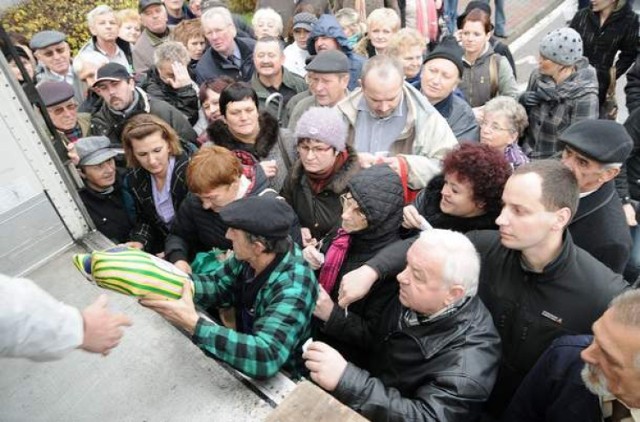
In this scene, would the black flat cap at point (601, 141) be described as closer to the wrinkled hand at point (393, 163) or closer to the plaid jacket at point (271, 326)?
the wrinkled hand at point (393, 163)

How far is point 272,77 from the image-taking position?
462cm

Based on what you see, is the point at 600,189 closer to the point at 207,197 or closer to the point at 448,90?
the point at 448,90

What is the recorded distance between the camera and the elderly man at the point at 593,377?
4.99 feet

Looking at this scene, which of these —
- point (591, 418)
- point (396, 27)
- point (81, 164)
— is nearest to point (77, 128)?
point (81, 164)

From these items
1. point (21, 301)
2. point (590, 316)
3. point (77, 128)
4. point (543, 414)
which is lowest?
point (543, 414)

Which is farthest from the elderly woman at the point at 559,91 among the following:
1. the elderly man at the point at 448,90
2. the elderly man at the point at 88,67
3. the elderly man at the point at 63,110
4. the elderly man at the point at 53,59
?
the elderly man at the point at 53,59

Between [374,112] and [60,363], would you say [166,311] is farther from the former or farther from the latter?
[374,112]

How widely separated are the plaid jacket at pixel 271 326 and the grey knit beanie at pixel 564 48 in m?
2.83

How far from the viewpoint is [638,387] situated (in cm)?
151

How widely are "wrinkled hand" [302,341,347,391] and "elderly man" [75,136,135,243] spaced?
2053mm

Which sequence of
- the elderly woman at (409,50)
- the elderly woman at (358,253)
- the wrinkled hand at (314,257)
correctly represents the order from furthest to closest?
the elderly woman at (409,50)
the wrinkled hand at (314,257)
the elderly woman at (358,253)

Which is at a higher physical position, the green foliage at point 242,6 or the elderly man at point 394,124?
the elderly man at point 394,124

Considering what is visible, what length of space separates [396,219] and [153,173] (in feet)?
5.81

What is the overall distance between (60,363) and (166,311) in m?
0.63
